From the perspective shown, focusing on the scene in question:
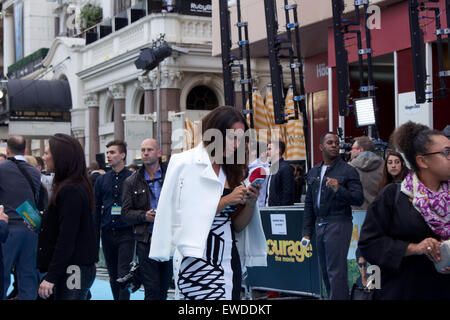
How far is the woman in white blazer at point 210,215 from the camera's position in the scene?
15.0 feet

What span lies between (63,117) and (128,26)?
230 inches

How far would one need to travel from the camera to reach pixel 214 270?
4.60 metres

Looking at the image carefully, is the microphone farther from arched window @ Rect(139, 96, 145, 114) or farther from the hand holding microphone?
arched window @ Rect(139, 96, 145, 114)

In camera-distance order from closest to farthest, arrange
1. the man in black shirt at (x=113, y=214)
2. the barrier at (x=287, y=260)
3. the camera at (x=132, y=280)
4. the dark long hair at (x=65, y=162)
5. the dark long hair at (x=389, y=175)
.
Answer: the dark long hair at (x=65, y=162) → the dark long hair at (x=389, y=175) → the camera at (x=132, y=280) → the man in black shirt at (x=113, y=214) → the barrier at (x=287, y=260)

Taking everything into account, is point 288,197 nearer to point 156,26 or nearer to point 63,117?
point 156,26

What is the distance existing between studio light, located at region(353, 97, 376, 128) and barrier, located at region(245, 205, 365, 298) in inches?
89.7

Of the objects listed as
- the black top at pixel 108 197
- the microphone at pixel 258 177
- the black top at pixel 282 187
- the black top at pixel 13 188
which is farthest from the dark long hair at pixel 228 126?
the black top at pixel 282 187

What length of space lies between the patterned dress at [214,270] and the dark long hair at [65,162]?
1.29 metres

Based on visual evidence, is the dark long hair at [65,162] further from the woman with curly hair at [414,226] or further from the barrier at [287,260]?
the barrier at [287,260]

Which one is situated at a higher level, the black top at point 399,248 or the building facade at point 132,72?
the building facade at point 132,72

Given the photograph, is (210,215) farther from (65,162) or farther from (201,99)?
(201,99)

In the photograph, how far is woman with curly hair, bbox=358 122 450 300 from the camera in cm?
399

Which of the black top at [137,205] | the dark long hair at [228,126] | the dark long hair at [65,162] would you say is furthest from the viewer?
the black top at [137,205]

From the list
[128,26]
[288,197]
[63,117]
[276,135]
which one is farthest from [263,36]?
[63,117]
